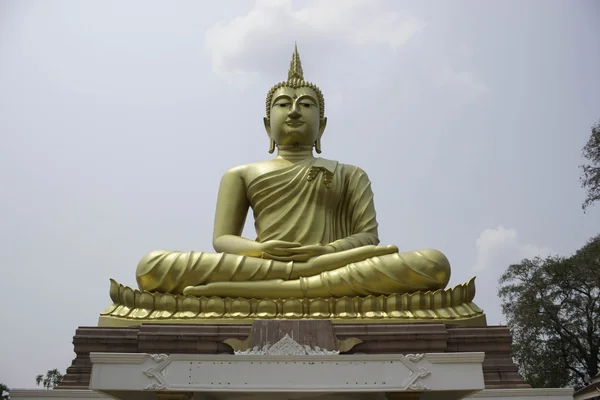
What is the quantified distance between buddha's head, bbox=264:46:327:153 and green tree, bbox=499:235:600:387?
843 centimetres

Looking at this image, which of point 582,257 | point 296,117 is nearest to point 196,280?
point 296,117

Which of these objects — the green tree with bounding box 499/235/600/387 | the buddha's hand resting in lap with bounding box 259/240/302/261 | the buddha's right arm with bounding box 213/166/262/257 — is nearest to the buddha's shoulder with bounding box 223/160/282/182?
the buddha's right arm with bounding box 213/166/262/257

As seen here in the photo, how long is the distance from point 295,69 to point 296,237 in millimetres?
3378

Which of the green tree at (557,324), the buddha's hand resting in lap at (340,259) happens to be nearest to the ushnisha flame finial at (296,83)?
the buddha's hand resting in lap at (340,259)

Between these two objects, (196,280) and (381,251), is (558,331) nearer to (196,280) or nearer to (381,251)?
(381,251)

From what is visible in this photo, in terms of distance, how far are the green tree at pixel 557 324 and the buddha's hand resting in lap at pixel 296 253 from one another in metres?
9.35

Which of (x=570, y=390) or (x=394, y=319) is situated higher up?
(x=394, y=319)

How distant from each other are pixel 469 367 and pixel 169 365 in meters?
2.28

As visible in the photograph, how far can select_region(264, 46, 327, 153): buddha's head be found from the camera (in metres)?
9.40

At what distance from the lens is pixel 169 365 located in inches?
174

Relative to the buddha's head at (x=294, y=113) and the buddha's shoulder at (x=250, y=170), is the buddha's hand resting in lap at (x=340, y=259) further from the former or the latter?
the buddha's head at (x=294, y=113)

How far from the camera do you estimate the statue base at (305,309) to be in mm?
6723

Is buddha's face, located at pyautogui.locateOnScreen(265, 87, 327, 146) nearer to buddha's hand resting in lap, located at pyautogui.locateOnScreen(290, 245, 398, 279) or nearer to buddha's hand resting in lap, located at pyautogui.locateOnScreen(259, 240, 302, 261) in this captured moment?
buddha's hand resting in lap, located at pyautogui.locateOnScreen(259, 240, 302, 261)

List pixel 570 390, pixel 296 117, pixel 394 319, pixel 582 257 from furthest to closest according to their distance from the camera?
pixel 582 257 < pixel 296 117 < pixel 394 319 < pixel 570 390
